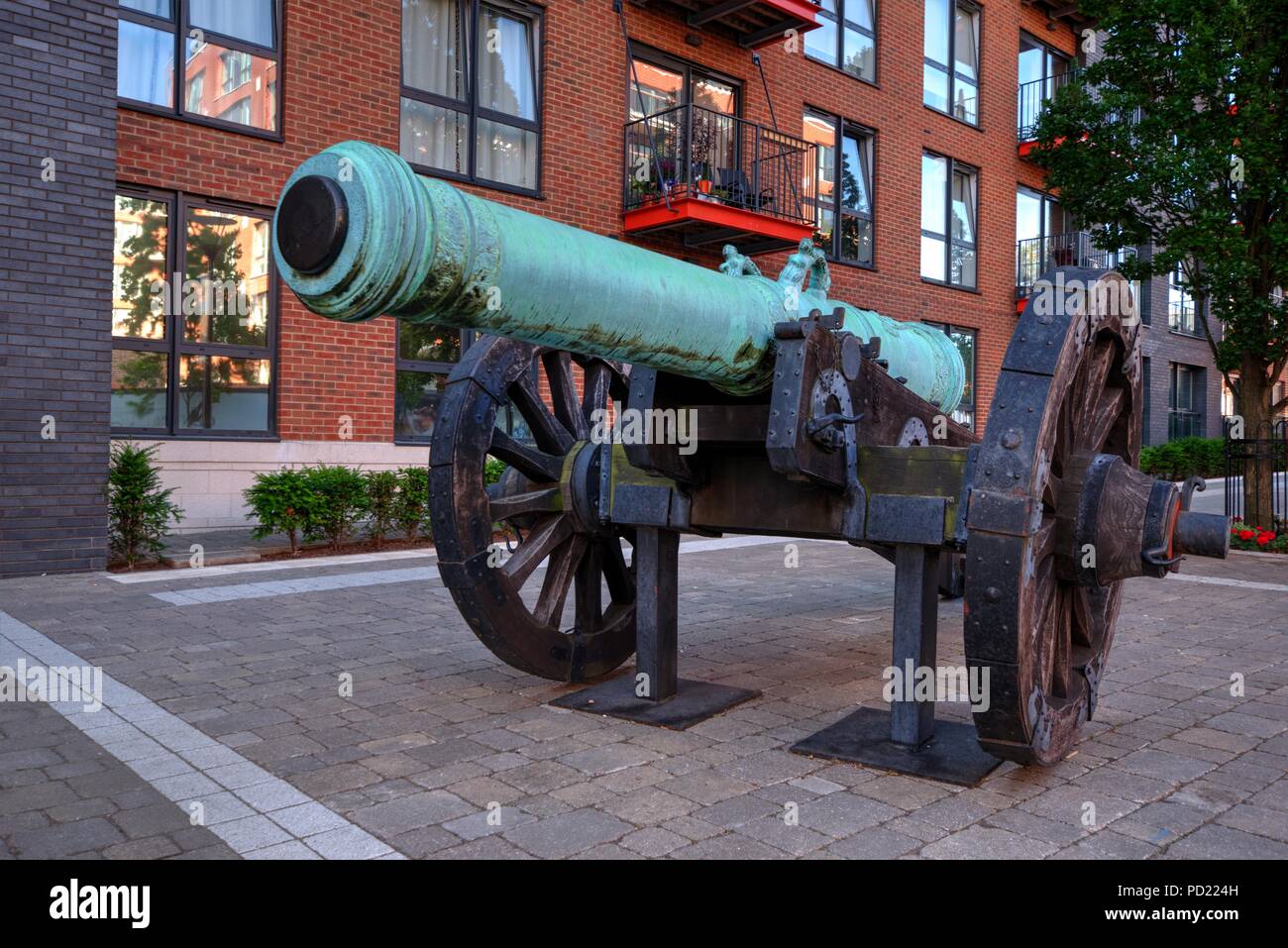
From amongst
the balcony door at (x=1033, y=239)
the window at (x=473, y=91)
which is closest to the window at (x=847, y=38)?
the balcony door at (x=1033, y=239)

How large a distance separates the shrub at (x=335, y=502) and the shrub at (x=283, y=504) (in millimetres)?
56

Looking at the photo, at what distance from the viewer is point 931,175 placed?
19.8m

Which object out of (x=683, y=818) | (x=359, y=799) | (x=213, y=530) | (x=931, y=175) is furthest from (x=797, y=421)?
(x=931, y=175)

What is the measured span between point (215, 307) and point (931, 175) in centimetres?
1384

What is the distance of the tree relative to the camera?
35.9 ft

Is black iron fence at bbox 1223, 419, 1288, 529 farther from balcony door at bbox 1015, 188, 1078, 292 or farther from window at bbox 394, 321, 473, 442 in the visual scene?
balcony door at bbox 1015, 188, 1078, 292

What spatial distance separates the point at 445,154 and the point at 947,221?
437 inches

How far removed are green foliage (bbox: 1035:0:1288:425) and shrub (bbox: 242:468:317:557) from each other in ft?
30.4

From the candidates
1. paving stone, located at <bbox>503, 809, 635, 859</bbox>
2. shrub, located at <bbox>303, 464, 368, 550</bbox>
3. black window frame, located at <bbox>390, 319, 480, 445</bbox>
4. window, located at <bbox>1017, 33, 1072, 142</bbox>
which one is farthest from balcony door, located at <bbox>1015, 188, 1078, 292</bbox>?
paving stone, located at <bbox>503, 809, 635, 859</bbox>

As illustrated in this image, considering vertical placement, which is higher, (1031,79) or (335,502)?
(1031,79)

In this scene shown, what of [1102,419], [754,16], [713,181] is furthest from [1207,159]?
[1102,419]

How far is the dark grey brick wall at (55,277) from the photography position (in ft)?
26.4

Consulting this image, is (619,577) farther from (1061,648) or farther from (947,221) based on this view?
(947,221)

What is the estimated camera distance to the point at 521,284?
2.50 metres
